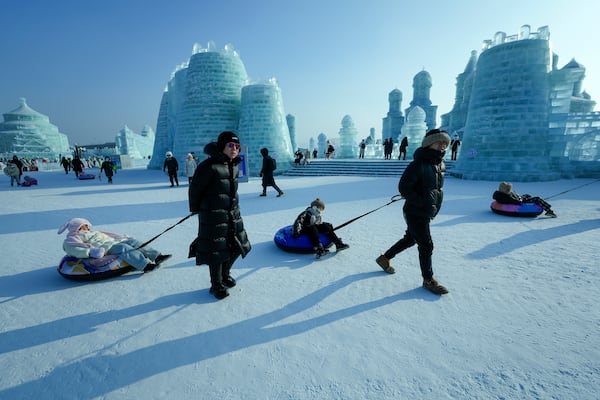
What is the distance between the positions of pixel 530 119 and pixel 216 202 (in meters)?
16.0

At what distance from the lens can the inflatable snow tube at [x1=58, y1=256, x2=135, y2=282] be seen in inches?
132

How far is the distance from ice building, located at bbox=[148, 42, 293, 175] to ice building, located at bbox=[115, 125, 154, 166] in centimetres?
3249

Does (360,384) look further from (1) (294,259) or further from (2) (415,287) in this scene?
(1) (294,259)

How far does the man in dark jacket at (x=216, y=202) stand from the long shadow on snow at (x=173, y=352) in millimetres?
713

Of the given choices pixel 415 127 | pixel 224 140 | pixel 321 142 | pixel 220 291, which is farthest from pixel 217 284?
pixel 321 142

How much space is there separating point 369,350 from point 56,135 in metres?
66.5

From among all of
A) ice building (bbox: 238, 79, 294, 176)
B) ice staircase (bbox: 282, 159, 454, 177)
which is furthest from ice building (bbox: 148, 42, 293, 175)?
ice staircase (bbox: 282, 159, 454, 177)

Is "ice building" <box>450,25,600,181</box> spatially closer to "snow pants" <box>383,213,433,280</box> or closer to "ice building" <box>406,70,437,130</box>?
"snow pants" <box>383,213,433,280</box>

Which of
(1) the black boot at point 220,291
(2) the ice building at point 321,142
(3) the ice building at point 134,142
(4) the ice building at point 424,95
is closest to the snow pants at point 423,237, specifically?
(1) the black boot at point 220,291

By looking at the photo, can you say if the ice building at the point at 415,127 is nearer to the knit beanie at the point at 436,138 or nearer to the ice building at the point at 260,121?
the ice building at the point at 260,121

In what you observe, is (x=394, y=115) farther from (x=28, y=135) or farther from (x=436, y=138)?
(x=28, y=135)

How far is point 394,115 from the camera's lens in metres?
43.3

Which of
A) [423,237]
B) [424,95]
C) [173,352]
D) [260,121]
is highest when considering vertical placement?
[424,95]

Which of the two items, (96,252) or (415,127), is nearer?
(96,252)
